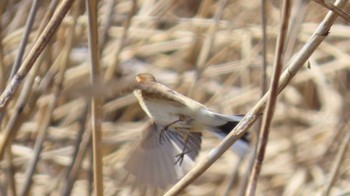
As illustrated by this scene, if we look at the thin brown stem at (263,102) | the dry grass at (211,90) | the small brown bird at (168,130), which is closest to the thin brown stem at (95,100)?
the small brown bird at (168,130)

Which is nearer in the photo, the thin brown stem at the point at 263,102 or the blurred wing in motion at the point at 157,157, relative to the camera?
the thin brown stem at the point at 263,102

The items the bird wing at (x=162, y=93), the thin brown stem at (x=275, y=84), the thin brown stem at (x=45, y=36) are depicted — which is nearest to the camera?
the thin brown stem at (x=275, y=84)

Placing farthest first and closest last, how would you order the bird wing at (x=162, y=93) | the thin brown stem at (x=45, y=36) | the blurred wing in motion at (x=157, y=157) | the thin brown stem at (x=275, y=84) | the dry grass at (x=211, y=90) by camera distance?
the dry grass at (x=211, y=90), the blurred wing in motion at (x=157, y=157), the bird wing at (x=162, y=93), the thin brown stem at (x=45, y=36), the thin brown stem at (x=275, y=84)

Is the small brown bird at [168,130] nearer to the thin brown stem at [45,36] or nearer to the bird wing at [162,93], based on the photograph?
the bird wing at [162,93]

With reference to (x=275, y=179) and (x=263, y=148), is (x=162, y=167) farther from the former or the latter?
(x=275, y=179)

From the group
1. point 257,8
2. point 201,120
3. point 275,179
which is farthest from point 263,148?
point 257,8

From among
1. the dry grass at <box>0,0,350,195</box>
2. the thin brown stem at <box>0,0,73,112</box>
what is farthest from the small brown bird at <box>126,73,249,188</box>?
the dry grass at <box>0,0,350,195</box>

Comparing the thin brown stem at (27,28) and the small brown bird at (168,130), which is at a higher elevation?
the thin brown stem at (27,28)
